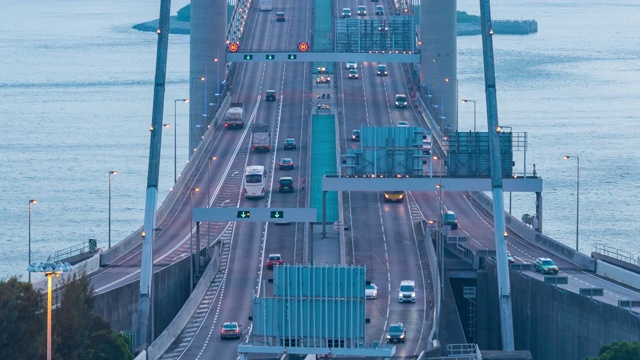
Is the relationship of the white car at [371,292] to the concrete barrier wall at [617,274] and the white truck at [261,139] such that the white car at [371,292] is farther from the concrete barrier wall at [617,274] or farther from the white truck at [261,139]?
the white truck at [261,139]

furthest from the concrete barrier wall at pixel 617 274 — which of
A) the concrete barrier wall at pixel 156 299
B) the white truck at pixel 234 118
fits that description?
the white truck at pixel 234 118

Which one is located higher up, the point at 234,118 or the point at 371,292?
the point at 234,118

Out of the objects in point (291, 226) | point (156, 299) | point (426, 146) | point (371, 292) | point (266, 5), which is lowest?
point (156, 299)

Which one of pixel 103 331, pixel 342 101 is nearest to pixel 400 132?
pixel 103 331

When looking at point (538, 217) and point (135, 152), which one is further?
point (135, 152)

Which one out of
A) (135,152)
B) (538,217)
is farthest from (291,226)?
(135,152)

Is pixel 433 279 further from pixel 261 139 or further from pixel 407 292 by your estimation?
pixel 261 139

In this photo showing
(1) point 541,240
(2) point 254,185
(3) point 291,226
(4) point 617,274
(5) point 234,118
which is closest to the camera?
(4) point 617,274
